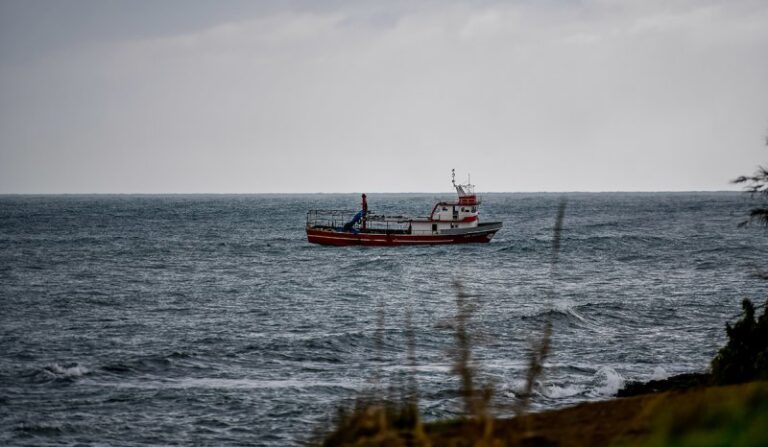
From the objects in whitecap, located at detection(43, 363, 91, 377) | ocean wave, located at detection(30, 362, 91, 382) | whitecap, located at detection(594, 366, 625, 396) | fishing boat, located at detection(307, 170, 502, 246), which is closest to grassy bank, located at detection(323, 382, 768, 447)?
whitecap, located at detection(594, 366, 625, 396)

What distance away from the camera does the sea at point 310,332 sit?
63.8 ft

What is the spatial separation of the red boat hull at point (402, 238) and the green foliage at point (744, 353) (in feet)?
192

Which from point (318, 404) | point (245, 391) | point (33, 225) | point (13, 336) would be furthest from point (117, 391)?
point (33, 225)

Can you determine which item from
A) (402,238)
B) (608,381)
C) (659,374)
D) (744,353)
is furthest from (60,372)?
(402,238)

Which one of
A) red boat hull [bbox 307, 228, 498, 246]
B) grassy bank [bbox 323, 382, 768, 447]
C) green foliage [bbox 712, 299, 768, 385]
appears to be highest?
grassy bank [bbox 323, 382, 768, 447]

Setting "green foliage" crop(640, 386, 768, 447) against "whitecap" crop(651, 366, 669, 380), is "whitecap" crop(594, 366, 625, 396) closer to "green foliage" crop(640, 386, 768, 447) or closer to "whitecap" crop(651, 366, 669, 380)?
"whitecap" crop(651, 366, 669, 380)

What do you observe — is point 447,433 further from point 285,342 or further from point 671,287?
point 671,287

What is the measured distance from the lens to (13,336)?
30234mm

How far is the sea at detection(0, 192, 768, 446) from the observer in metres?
19.5

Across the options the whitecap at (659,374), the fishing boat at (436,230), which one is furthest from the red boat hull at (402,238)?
the whitecap at (659,374)

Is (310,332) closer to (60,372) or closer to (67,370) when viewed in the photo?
(67,370)

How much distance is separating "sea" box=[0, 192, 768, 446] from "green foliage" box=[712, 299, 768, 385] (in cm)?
403

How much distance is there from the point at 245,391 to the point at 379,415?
1716 cm

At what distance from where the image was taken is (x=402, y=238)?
73562 mm
